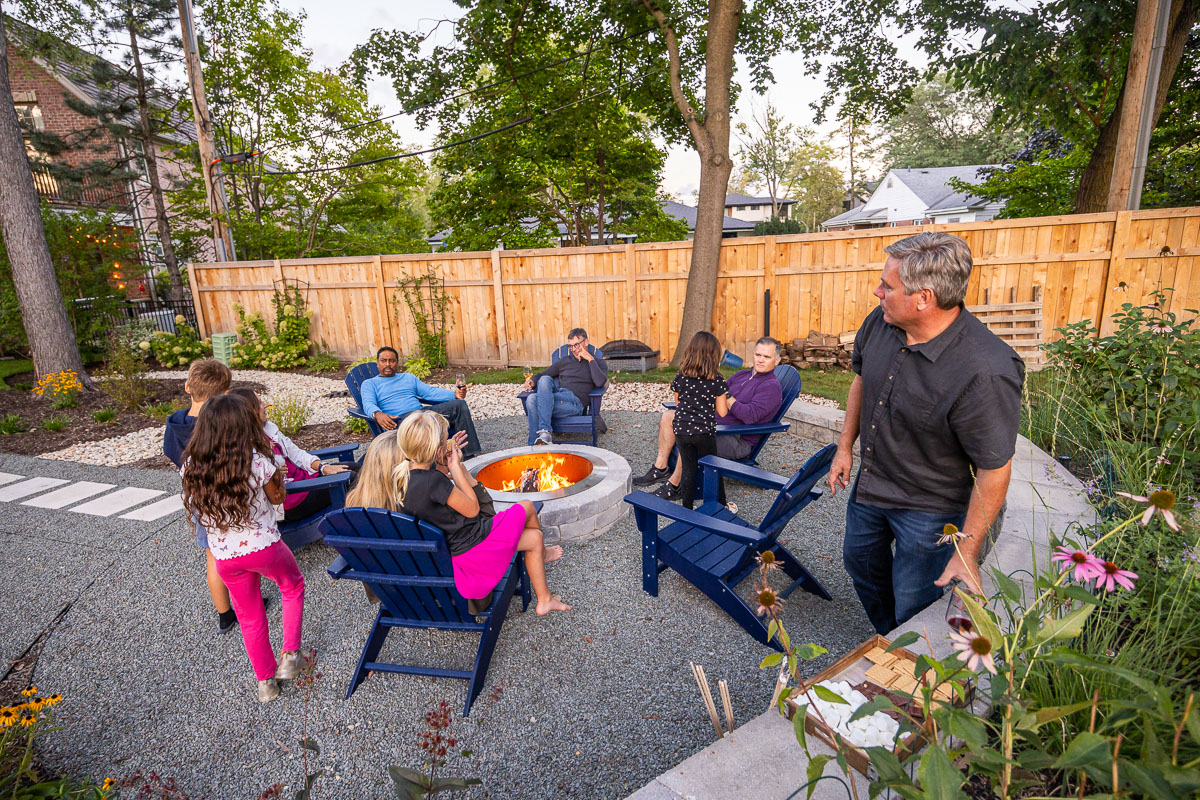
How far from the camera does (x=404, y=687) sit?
2498 mm

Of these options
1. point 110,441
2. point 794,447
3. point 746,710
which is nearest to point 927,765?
point 746,710

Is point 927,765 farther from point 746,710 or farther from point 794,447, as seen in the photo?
point 794,447

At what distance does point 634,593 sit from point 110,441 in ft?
21.8

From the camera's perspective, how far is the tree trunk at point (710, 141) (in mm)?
7359

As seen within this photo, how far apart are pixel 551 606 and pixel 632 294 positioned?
6675 millimetres

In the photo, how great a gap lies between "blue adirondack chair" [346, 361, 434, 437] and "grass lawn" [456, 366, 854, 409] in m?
2.75

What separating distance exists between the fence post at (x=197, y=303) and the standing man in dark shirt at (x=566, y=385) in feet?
32.0

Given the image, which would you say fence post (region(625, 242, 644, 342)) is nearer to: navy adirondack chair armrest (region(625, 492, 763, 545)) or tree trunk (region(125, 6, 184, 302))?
navy adirondack chair armrest (region(625, 492, 763, 545))

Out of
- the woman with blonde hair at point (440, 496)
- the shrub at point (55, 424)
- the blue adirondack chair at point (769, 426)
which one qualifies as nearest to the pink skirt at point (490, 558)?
the woman with blonde hair at point (440, 496)

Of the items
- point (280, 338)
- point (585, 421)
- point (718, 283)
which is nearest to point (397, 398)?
point (585, 421)

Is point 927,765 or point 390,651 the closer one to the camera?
point 927,765

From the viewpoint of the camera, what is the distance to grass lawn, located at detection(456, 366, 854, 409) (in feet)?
22.3

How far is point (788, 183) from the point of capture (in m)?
39.9

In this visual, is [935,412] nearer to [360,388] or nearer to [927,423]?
[927,423]
